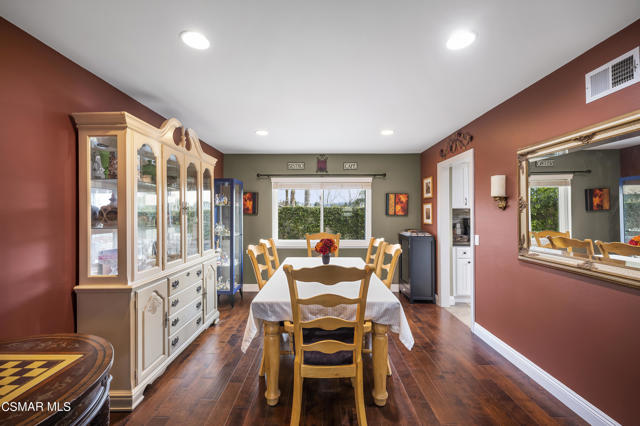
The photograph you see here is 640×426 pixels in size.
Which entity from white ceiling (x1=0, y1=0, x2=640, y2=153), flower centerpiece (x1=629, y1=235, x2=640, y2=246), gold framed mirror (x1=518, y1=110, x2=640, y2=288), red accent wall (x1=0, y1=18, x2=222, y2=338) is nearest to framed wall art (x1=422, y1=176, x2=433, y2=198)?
white ceiling (x1=0, y1=0, x2=640, y2=153)

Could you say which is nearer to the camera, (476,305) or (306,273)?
(306,273)

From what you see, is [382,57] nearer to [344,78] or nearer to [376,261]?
[344,78]

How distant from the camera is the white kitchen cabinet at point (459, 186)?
4270 millimetres

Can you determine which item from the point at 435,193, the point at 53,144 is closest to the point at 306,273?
the point at 53,144

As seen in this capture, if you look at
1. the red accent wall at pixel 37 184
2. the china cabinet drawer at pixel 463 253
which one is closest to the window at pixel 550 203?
the china cabinet drawer at pixel 463 253

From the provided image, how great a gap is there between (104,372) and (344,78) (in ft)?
7.57

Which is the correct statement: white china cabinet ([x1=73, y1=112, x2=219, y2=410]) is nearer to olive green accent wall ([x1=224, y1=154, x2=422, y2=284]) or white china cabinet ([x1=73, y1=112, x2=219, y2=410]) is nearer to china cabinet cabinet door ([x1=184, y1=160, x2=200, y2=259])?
china cabinet cabinet door ([x1=184, y1=160, x2=200, y2=259])

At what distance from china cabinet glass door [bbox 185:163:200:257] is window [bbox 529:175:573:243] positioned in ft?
10.8

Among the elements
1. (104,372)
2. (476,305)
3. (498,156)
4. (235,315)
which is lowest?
(235,315)

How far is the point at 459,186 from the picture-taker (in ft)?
14.0

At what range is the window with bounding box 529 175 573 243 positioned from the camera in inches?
81.2

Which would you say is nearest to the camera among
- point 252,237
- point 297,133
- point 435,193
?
point 297,133

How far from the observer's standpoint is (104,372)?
1.04 metres

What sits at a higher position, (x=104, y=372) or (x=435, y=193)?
(x=435, y=193)
